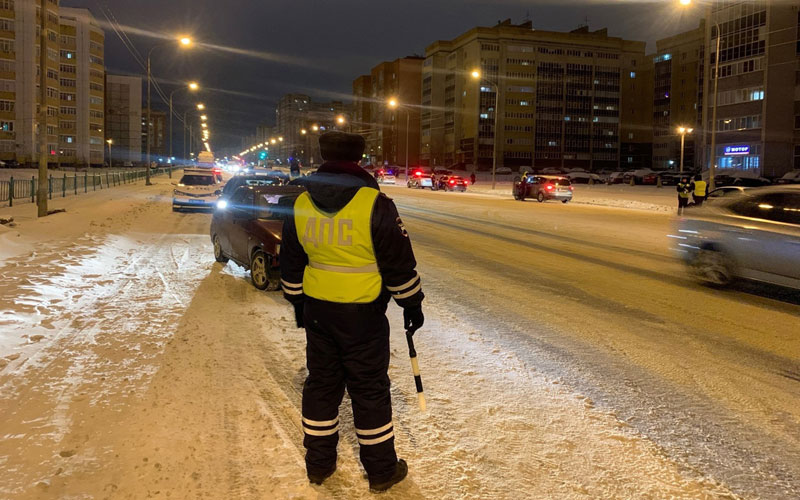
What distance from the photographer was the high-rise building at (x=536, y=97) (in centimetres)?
11506

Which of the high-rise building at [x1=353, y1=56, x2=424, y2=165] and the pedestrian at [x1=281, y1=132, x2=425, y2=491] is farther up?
the high-rise building at [x1=353, y1=56, x2=424, y2=165]

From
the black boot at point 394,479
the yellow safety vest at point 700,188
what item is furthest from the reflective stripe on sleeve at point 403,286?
the yellow safety vest at point 700,188

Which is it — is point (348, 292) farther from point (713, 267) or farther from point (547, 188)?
point (547, 188)

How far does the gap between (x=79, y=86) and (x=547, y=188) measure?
102404 mm

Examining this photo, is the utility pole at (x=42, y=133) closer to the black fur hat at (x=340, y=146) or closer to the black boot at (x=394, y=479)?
the black fur hat at (x=340, y=146)

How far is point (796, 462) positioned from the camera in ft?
12.7

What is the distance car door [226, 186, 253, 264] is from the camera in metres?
9.71

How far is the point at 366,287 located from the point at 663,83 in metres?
149

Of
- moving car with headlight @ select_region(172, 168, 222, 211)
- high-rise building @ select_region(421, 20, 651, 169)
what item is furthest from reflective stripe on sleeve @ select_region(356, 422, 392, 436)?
high-rise building @ select_region(421, 20, 651, 169)

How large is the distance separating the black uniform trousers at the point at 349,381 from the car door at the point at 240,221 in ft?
20.7

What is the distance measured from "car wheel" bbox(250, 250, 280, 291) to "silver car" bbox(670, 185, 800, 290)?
21.3 feet

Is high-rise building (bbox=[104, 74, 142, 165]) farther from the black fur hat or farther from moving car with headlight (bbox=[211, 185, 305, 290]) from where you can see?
the black fur hat

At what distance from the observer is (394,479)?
353 cm

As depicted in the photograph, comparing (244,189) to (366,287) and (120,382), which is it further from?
(366,287)
